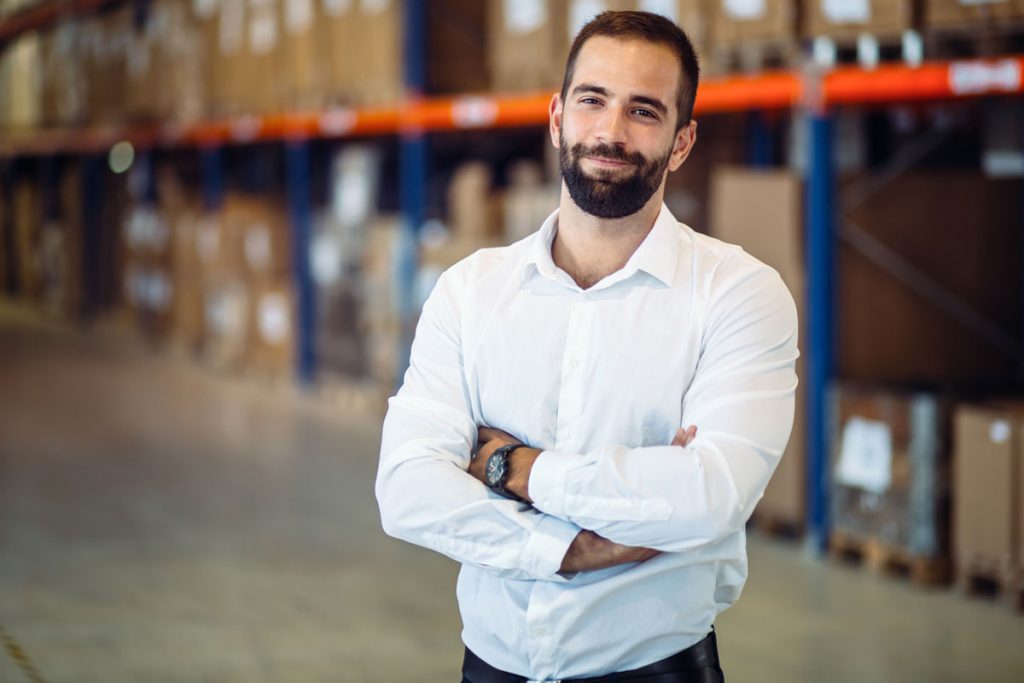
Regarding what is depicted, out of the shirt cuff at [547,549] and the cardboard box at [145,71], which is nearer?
the shirt cuff at [547,549]

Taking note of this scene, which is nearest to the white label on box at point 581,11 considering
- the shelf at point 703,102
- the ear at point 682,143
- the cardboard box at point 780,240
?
the shelf at point 703,102

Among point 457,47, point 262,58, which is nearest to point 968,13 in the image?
point 457,47

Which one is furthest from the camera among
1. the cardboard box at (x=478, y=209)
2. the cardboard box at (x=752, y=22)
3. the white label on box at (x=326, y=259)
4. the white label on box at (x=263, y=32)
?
the white label on box at (x=263, y=32)

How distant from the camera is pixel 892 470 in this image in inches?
213

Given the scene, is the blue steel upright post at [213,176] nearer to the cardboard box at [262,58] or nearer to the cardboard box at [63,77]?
the cardboard box at [262,58]

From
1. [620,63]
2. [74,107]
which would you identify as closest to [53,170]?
[74,107]

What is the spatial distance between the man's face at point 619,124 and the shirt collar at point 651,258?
0.19 feet

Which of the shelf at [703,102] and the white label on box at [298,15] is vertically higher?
the white label on box at [298,15]

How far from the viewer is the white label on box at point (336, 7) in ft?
30.5

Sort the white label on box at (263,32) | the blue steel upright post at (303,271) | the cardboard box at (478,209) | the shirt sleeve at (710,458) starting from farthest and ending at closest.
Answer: the blue steel upright post at (303,271)
the white label on box at (263,32)
the cardboard box at (478,209)
the shirt sleeve at (710,458)

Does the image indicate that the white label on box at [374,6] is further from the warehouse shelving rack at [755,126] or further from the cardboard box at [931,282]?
the cardboard box at [931,282]

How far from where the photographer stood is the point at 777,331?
7.06ft

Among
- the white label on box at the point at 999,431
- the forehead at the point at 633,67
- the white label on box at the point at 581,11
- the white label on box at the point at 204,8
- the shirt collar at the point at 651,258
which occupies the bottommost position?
the white label on box at the point at 999,431

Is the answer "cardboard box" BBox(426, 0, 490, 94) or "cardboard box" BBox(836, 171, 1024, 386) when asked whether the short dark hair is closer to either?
"cardboard box" BBox(836, 171, 1024, 386)
